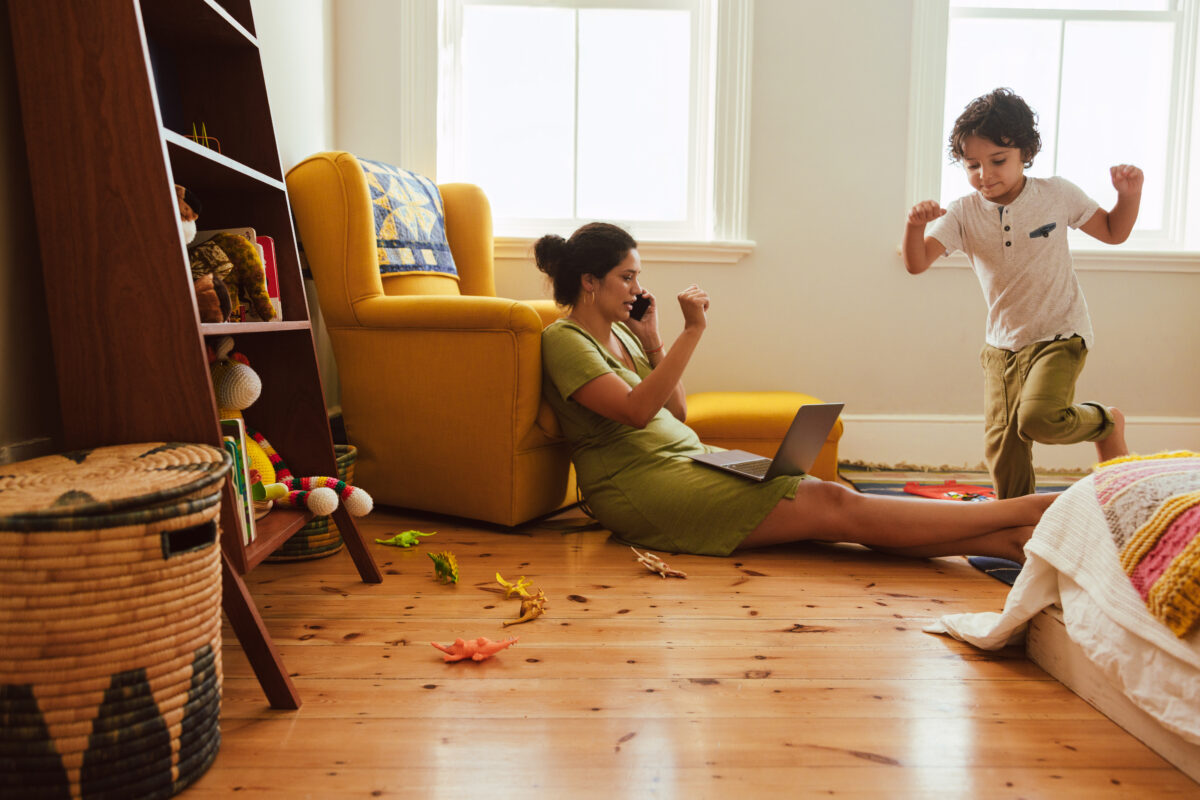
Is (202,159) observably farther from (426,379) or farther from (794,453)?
(794,453)

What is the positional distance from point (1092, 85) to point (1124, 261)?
76 centimetres

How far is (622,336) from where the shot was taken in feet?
7.64

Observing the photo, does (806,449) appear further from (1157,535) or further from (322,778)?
(322,778)

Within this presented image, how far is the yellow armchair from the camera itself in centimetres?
218

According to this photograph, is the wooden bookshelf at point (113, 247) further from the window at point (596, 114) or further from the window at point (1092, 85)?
the window at point (1092, 85)

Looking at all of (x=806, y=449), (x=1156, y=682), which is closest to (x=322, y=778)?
(x=1156, y=682)

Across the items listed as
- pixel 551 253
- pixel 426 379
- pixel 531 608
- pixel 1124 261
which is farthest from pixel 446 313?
pixel 1124 261

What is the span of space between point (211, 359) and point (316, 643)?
567mm

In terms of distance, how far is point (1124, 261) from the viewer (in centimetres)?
333

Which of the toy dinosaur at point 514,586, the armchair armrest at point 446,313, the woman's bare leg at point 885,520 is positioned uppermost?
the armchair armrest at point 446,313

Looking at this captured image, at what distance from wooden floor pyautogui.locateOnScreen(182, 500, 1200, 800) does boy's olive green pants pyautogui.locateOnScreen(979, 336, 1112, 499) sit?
0.55m

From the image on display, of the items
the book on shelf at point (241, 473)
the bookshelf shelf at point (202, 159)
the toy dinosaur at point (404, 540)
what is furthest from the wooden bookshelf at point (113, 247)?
the toy dinosaur at point (404, 540)

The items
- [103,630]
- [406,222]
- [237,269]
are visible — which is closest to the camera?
[103,630]

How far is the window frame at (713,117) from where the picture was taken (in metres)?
3.12
